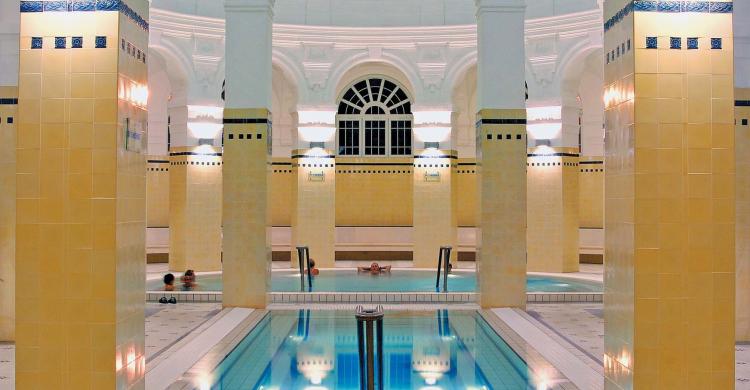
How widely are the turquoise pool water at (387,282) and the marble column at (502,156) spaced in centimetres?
95

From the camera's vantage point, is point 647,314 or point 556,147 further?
point 556,147

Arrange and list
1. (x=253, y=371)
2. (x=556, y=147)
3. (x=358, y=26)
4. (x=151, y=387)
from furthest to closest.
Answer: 1. (x=358, y=26)
2. (x=556, y=147)
3. (x=253, y=371)
4. (x=151, y=387)

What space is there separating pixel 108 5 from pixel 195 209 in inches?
317

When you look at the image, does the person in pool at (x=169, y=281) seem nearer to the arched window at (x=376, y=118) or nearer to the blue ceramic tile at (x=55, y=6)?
the blue ceramic tile at (x=55, y=6)

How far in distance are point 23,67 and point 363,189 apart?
1018cm

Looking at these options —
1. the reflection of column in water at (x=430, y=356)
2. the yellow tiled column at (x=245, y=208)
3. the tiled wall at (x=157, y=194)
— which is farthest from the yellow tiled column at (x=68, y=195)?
the tiled wall at (x=157, y=194)

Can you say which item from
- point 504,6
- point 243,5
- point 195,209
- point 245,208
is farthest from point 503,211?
point 195,209

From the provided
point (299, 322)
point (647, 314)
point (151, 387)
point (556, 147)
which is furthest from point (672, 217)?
point (556, 147)

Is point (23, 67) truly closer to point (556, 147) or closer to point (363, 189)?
point (556, 147)

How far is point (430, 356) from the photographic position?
17.1 ft

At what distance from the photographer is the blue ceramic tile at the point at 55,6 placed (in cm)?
319

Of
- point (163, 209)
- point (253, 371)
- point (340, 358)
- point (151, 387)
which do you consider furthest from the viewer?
point (163, 209)

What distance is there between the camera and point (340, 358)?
16.8 feet

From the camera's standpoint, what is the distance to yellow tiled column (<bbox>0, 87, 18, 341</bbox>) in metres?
5.44
